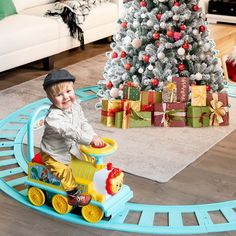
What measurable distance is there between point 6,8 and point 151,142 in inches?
89.4

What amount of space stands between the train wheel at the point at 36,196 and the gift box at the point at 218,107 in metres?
1.50

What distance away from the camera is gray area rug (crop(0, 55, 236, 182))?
3.02 m

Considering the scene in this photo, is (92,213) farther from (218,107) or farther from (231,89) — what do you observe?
(231,89)

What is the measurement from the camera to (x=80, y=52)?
556 cm

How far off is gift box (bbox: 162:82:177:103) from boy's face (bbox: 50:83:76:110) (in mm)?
1299

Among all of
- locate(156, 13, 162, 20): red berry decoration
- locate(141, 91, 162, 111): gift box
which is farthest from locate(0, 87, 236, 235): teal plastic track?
locate(156, 13, 162, 20): red berry decoration

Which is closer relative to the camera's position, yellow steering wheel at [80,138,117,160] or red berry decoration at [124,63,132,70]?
yellow steering wheel at [80,138,117,160]

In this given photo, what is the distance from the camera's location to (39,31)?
4.66 metres

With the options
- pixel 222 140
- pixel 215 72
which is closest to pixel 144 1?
pixel 215 72

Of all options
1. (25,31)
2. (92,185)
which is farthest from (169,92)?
(25,31)

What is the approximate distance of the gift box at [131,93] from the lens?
358 cm

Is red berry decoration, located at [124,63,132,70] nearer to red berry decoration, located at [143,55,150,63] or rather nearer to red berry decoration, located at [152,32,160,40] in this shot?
red berry decoration, located at [143,55,150,63]

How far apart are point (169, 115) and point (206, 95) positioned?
29 centimetres

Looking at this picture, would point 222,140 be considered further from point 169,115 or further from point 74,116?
point 74,116
